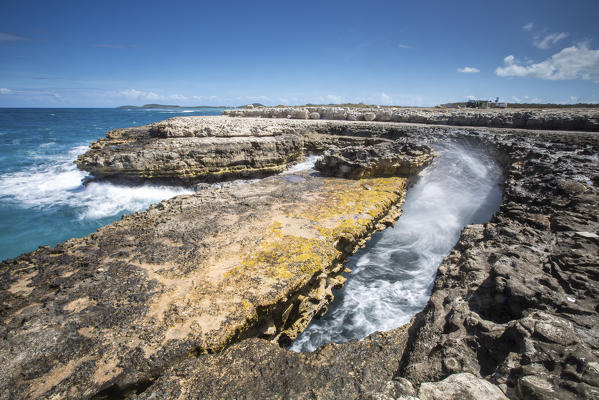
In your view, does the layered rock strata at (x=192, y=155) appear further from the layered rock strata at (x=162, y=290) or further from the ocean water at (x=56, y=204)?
the layered rock strata at (x=162, y=290)

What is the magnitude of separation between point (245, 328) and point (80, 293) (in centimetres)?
190

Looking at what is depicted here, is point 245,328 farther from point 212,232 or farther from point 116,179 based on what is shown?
point 116,179

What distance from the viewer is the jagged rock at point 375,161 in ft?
24.5

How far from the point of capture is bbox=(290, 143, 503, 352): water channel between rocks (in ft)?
14.9

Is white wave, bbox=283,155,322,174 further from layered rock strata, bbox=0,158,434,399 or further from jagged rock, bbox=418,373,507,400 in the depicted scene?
jagged rock, bbox=418,373,507,400

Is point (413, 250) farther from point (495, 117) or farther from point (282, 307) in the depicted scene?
point (495, 117)

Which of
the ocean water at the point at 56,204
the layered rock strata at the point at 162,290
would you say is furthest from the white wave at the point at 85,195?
the layered rock strata at the point at 162,290

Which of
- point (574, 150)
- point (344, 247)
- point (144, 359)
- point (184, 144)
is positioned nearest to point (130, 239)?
point (144, 359)

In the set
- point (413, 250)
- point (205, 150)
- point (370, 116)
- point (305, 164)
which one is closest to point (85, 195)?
point (205, 150)

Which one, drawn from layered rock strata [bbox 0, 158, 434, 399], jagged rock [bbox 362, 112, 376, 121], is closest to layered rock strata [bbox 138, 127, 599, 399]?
layered rock strata [bbox 0, 158, 434, 399]

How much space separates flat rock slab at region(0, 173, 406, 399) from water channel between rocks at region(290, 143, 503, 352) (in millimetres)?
1091

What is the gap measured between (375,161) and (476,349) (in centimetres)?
593

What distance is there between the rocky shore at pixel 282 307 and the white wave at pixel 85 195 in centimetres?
629

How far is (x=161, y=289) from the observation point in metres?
2.92
